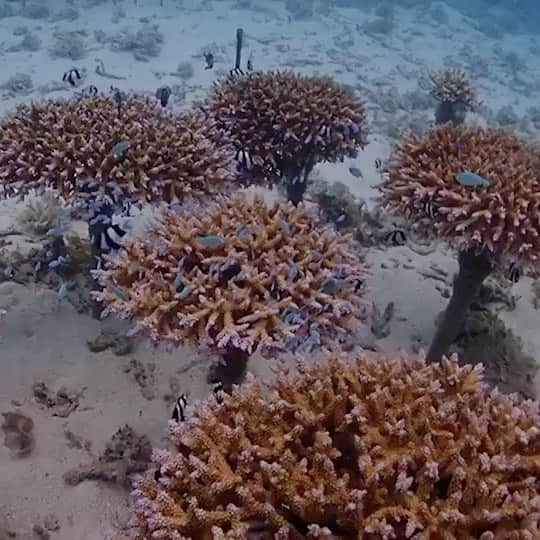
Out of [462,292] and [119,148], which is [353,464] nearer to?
[462,292]

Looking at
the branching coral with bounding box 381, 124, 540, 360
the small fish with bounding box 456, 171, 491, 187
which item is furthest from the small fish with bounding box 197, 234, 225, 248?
the small fish with bounding box 456, 171, 491, 187

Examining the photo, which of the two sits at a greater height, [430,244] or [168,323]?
[168,323]

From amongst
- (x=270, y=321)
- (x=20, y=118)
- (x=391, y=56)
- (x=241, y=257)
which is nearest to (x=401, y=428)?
(x=270, y=321)

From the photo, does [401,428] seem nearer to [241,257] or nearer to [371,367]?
[371,367]

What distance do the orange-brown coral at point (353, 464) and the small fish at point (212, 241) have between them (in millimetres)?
1321

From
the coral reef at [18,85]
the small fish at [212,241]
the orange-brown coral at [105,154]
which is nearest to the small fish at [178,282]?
the small fish at [212,241]

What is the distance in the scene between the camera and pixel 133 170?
5867mm

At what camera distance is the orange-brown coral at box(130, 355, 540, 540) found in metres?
2.94

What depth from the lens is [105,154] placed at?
231 inches

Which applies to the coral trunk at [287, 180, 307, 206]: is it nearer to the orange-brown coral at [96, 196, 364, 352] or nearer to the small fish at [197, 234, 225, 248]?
the orange-brown coral at [96, 196, 364, 352]

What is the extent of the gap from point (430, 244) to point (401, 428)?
6.62 meters

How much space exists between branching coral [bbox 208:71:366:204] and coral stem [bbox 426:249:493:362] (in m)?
2.46

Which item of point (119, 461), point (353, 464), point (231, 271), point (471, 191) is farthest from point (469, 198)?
point (119, 461)

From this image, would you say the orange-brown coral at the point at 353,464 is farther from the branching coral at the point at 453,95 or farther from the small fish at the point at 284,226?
the branching coral at the point at 453,95
